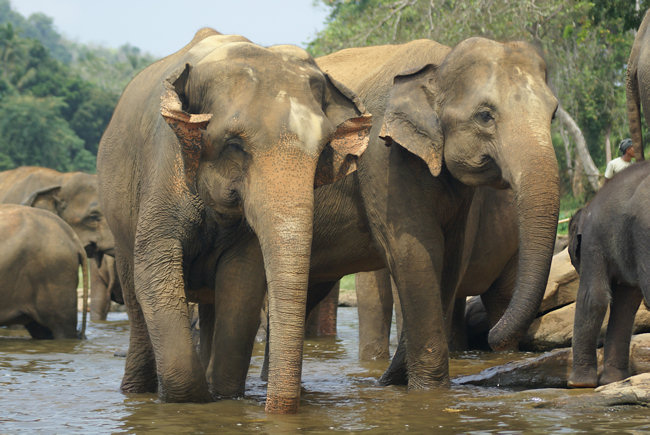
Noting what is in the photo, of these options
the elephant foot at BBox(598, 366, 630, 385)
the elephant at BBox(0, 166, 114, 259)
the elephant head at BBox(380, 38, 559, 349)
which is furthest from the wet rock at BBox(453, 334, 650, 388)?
the elephant at BBox(0, 166, 114, 259)

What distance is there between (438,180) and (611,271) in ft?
3.62

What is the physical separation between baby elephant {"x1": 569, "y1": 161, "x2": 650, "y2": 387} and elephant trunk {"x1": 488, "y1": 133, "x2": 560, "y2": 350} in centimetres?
51

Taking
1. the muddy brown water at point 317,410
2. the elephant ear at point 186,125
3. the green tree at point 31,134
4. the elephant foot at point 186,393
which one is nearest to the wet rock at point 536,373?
the muddy brown water at point 317,410

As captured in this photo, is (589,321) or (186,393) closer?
(186,393)

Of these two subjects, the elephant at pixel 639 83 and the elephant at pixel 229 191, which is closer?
the elephant at pixel 229 191

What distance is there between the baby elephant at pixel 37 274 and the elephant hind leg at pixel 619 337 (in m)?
6.32

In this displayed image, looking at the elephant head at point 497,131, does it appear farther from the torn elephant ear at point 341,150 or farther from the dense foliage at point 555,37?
the dense foliage at point 555,37

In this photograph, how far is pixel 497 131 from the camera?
5805 millimetres

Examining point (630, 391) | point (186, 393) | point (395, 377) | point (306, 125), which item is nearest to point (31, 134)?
point (395, 377)

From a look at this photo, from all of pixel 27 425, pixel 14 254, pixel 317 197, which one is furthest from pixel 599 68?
pixel 27 425

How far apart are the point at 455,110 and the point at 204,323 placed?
2193 mm

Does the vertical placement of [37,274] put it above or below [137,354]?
above

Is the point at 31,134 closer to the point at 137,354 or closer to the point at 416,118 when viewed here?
the point at 137,354

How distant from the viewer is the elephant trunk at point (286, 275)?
4.82 m
